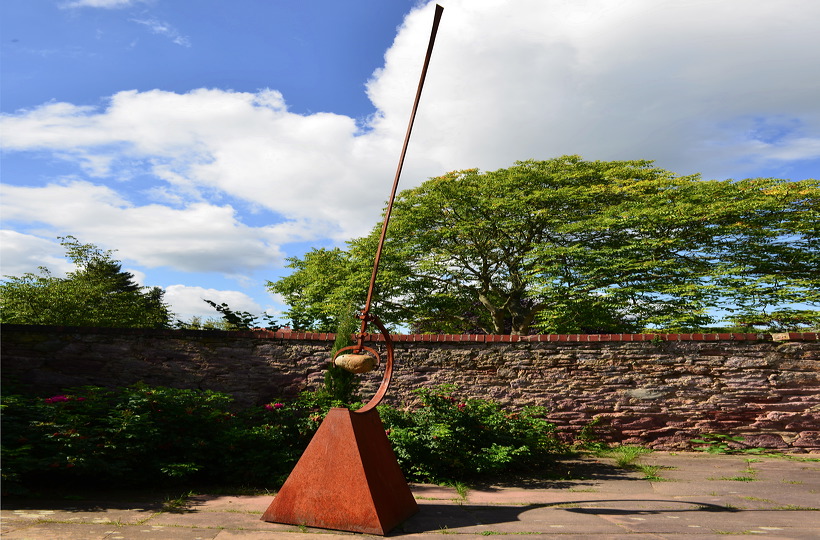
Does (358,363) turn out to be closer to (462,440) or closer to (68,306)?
(462,440)

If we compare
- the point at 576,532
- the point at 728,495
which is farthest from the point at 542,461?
the point at 576,532

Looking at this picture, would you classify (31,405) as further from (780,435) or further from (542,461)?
(780,435)

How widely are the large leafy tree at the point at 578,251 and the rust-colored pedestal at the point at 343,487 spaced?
7081mm

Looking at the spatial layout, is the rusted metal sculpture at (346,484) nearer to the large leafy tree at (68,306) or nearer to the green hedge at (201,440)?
the green hedge at (201,440)

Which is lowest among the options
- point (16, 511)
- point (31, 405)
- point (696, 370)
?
point (16, 511)

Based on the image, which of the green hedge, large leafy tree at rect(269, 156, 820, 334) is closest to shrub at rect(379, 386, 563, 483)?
the green hedge

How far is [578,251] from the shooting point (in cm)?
1177

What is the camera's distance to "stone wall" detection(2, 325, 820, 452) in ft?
22.9

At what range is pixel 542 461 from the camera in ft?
19.4

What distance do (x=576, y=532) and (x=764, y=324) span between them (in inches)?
398

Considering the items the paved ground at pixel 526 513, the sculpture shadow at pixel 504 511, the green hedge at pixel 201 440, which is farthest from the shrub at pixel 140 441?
the sculpture shadow at pixel 504 511

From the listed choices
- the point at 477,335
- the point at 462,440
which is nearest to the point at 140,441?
the point at 462,440

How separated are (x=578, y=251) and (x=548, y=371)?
5.12m

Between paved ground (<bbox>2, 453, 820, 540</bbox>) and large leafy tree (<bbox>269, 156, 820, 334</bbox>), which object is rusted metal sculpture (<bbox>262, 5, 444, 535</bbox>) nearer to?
paved ground (<bbox>2, 453, 820, 540</bbox>)
